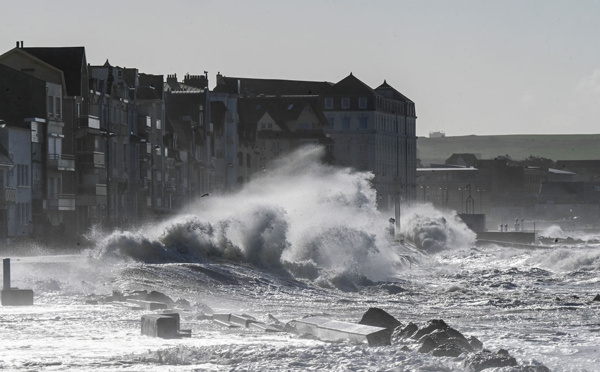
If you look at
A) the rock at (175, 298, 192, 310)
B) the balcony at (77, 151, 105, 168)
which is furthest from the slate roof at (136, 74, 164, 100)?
the rock at (175, 298, 192, 310)

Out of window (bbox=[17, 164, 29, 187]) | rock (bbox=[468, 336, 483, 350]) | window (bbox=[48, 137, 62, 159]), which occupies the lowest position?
rock (bbox=[468, 336, 483, 350])

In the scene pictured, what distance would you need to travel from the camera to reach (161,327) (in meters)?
28.7

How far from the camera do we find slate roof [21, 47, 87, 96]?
75.9 metres

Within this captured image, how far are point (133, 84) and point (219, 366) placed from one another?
68739 millimetres

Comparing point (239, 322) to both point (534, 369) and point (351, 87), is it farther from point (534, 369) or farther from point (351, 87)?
point (351, 87)

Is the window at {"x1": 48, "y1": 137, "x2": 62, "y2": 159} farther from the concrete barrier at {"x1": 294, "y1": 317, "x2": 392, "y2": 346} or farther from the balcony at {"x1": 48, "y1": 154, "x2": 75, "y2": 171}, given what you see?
the concrete barrier at {"x1": 294, "y1": 317, "x2": 392, "y2": 346}

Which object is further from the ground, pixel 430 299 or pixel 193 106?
pixel 193 106

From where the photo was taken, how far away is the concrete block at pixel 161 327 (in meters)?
28.7

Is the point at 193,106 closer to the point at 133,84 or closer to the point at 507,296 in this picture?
the point at 133,84

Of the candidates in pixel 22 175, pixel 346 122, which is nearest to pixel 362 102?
pixel 346 122

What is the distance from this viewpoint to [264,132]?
133250mm

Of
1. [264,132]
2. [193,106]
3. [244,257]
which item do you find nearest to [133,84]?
[193,106]

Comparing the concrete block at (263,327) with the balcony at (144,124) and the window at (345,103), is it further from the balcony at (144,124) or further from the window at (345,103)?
the window at (345,103)

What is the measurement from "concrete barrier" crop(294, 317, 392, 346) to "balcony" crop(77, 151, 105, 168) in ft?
155
